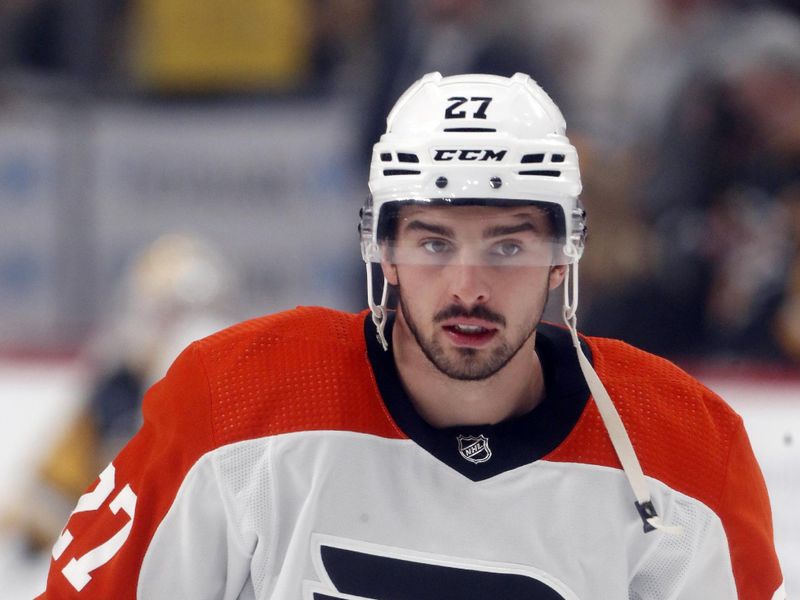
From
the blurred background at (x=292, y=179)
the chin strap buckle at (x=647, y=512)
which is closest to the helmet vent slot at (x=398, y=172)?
the chin strap buckle at (x=647, y=512)

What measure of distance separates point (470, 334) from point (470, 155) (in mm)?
217

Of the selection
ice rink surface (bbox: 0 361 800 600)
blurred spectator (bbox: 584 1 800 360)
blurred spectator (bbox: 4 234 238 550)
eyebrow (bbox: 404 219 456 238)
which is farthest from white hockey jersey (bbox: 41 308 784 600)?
blurred spectator (bbox: 584 1 800 360)

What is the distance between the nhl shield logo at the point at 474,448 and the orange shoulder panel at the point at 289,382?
3.5 inches

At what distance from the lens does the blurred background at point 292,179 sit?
11.7ft

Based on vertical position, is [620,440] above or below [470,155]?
below

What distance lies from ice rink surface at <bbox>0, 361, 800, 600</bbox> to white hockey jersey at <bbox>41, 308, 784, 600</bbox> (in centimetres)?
112

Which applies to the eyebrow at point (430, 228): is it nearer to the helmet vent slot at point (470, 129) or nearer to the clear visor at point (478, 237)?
the clear visor at point (478, 237)

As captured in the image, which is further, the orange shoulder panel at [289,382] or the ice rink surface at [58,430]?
the ice rink surface at [58,430]

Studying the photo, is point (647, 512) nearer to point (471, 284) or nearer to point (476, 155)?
point (471, 284)

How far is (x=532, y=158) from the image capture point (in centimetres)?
173

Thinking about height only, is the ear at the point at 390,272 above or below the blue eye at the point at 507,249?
below

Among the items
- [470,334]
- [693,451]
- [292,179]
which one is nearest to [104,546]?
[470,334]

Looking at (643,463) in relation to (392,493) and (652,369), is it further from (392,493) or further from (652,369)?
(392,493)

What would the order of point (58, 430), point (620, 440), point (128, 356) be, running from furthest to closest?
point (128, 356)
point (58, 430)
point (620, 440)
